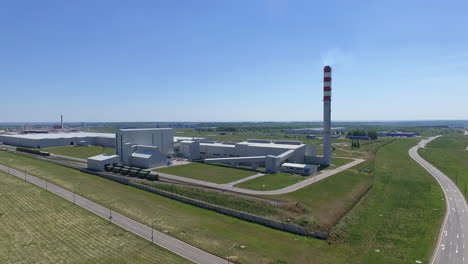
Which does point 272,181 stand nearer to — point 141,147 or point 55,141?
point 141,147

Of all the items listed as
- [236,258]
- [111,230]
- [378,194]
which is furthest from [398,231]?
[111,230]

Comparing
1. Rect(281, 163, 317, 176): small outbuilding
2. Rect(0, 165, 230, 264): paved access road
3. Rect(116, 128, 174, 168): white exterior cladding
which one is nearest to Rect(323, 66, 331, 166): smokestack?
Rect(281, 163, 317, 176): small outbuilding

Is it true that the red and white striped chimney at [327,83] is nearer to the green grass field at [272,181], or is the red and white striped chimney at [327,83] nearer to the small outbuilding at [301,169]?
the small outbuilding at [301,169]

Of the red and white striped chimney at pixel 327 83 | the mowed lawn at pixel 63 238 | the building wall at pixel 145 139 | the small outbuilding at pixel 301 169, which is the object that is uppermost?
the red and white striped chimney at pixel 327 83

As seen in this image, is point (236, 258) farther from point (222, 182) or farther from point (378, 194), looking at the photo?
point (378, 194)

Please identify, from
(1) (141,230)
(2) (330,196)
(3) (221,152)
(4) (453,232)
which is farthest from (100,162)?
(4) (453,232)

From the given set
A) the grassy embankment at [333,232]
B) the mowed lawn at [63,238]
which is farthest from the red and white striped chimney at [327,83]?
the mowed lawn at [63,238]
